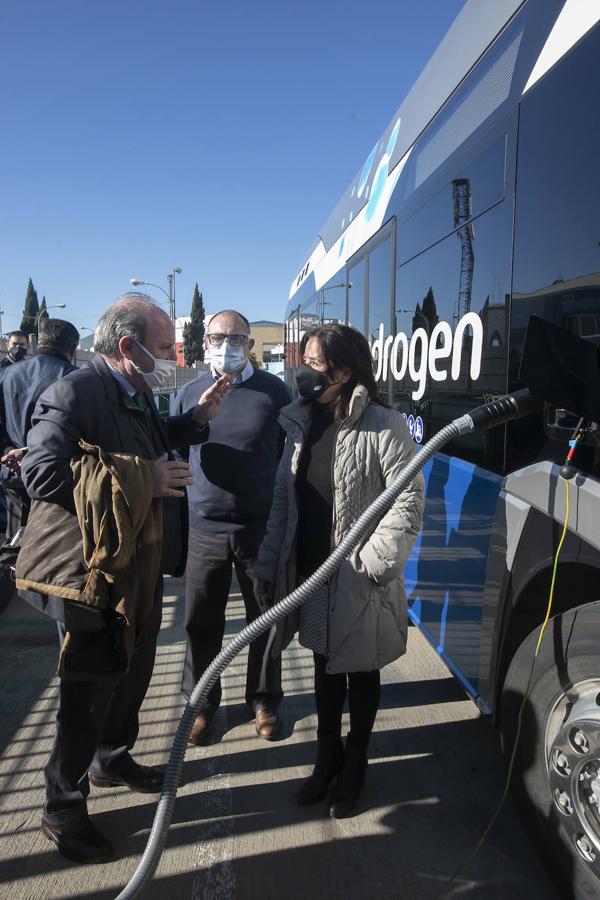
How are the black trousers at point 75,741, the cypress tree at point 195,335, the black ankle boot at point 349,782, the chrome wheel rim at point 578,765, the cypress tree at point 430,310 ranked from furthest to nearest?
the cypress tree at point 195,335, the cypress tree at point 430,310, the black ankle boot at point 349,782, the black trousers at point 75,741, the chrome wheel rim at point 578,765

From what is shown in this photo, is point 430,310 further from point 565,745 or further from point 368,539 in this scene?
point 565,745

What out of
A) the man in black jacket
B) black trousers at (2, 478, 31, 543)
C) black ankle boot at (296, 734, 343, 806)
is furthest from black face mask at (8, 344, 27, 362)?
black ankle boot at (296, 734, 343, 806)

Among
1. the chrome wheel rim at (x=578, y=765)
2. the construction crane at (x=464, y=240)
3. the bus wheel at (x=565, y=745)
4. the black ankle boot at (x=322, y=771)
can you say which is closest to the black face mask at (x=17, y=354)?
the construction crane at (x=464, y=240)

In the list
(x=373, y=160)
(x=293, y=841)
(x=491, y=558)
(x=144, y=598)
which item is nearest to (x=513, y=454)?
(x=491, y=558)

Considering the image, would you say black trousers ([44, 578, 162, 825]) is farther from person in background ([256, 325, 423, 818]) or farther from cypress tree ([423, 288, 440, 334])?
cypress tree ([423, 288, 440, 334])

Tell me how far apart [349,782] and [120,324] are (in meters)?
2.12

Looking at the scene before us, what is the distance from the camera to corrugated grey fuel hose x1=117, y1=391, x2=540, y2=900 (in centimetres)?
204

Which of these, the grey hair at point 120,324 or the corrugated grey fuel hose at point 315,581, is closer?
the corrugated grey fuel hose at point 315,581

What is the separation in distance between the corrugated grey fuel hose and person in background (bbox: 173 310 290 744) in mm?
1008

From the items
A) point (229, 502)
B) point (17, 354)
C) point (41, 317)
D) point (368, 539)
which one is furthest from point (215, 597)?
point (41, 317)

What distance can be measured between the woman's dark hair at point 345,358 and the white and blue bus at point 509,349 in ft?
1.72

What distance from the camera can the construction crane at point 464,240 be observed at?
2.91m

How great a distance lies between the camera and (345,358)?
2.57 meters

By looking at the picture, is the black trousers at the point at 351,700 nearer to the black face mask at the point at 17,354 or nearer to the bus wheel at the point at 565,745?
the bus wheel at the point at 565,745
